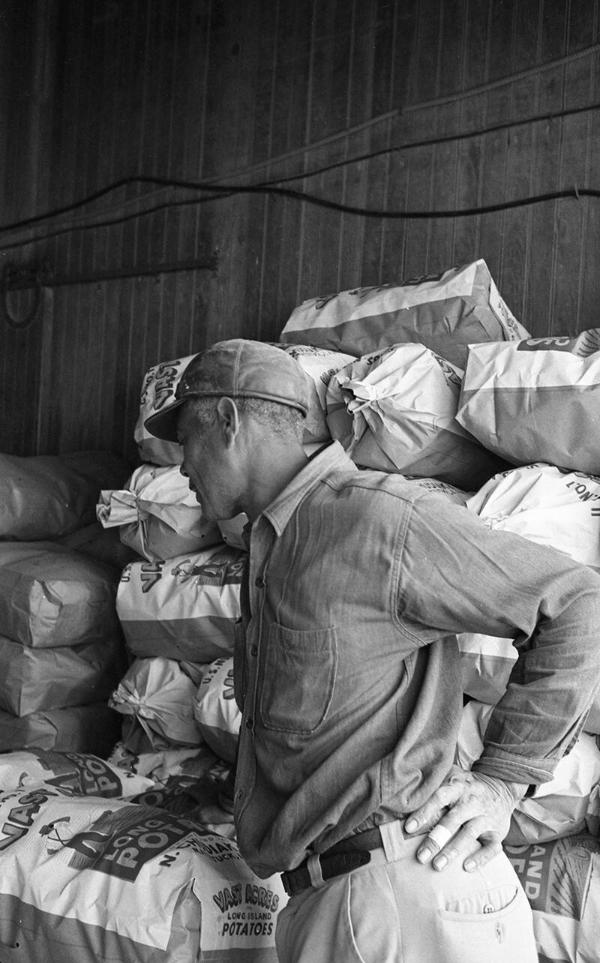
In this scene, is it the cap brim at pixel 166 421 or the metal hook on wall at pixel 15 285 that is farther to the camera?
the metal hook on wall at pixel 15 285

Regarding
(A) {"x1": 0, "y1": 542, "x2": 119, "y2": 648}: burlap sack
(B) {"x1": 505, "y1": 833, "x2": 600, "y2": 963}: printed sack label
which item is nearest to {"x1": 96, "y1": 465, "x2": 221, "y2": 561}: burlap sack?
(A) {"x1": 0, "y1": 542, "x2": 119, "y2": 648}: burlap sack

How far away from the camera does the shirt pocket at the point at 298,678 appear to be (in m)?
1.38

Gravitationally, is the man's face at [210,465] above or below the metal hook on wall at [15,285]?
below

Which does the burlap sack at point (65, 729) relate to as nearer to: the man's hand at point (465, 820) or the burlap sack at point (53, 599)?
the burlap sack at point (53, 599)

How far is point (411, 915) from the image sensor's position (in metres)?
1.29

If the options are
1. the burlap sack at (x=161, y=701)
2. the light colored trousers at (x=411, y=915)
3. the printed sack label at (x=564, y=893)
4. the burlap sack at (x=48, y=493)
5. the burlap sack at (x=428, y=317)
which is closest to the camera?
the light colored trousers at (x=411, y=915)

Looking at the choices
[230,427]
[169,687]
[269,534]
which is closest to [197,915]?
[269,534]

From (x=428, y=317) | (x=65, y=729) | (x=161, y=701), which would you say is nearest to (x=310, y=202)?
(x=428, y=317)

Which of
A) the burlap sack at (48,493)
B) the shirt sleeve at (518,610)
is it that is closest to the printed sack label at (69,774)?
the burlap sack at (48,493)

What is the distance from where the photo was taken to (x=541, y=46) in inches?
118

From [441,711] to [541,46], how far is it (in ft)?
7.42

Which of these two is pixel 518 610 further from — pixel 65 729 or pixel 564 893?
pixel 65 729

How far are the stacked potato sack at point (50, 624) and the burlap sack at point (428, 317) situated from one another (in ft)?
3.15

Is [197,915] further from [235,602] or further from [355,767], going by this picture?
[235,602]
